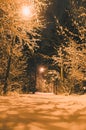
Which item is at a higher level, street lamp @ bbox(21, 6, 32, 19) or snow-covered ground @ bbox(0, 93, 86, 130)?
street lamp @ bbox(21, 6, 32, 19)

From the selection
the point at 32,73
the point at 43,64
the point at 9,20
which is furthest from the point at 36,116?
the point at 43,64

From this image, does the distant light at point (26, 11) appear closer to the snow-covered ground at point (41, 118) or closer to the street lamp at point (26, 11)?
the street lamp at point (26, 11)

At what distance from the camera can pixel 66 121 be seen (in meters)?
5.33

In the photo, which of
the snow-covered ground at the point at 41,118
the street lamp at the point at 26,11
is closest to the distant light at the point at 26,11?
the street lamp at the point at 26,11

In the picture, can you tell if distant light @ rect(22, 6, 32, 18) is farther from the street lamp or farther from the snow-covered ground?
the snow-covered ground

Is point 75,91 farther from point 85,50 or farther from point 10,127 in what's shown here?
point 10,127

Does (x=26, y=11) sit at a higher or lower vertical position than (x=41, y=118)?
higher

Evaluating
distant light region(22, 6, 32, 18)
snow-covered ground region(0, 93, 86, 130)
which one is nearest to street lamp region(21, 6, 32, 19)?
distant light region(22, 6, 32, 18)

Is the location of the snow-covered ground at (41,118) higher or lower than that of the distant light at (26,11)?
lower

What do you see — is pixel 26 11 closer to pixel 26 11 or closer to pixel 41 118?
pixel 26 11

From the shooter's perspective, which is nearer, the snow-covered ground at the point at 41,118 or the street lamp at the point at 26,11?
the snow-covered ground at the point at 41,118

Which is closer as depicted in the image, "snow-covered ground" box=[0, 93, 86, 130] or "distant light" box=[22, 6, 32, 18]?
"snow-covered ground" box=[0, 93, 86, 130]

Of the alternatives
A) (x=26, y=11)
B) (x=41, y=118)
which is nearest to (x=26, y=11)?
(x=26, y=11)

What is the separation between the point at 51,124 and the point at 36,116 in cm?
60
